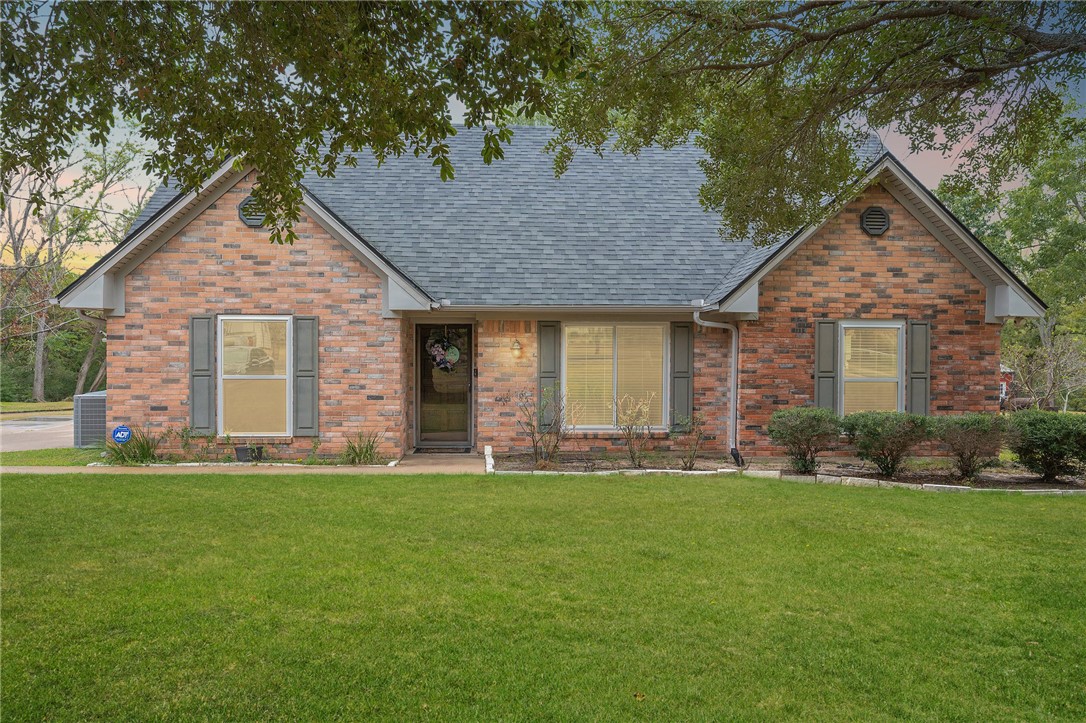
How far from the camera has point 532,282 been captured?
12.9 meters

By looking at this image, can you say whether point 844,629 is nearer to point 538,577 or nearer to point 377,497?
point 538,577

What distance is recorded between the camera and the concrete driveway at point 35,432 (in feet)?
49.5

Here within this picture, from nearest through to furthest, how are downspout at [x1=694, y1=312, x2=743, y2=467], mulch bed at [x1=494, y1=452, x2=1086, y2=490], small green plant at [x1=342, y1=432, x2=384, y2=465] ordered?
mulch bed at [x1=494, y1=452, x2=1086, y2=490]
small green plant at [x1=342, y1=432, x2=384, y2=465]
downspout at [x1=694, y1=312, x2=743, y2=467]

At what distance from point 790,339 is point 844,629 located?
27.4 ft

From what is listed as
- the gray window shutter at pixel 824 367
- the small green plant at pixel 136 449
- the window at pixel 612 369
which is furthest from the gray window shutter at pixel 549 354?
the small green plant at pixel 136 449

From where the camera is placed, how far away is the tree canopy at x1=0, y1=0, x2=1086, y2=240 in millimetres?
5121

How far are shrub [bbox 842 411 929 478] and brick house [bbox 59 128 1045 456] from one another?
182 cm

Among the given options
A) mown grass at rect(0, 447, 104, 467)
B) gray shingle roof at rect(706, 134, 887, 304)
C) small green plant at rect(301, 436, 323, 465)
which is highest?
gray shingle roof at rect(706, 134, 887, 304)

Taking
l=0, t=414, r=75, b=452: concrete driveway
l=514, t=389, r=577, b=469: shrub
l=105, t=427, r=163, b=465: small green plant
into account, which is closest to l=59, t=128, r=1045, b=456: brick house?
l=514, t=389, r=577, b=469: shrub

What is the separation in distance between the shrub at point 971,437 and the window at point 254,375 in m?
9.81

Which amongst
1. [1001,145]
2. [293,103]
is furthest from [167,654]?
[1001,145]

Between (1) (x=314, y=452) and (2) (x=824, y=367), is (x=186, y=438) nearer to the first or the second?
(1) (x=314, y=452)

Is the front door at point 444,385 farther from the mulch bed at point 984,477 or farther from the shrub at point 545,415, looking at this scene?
the mulch bed at point 984,477

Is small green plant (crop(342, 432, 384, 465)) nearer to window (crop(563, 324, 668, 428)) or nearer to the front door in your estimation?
the front door
